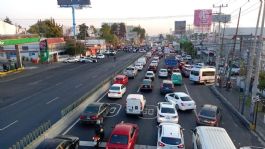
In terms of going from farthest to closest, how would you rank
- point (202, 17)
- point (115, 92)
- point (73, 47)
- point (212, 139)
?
point (202, 17), point (73, 47), point (115, 92), point (212, 139)

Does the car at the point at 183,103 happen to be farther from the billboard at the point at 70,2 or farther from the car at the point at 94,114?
the billboard at the point at 70,2

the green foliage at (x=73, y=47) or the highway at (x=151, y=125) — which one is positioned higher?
the green foliage at (x=73, y=47)

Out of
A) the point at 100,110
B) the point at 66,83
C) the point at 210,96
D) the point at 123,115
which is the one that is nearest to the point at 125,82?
the point at 66,83

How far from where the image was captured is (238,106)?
28.7 metres

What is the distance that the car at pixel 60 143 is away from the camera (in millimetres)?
14700

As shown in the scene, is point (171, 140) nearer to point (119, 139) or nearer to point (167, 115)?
point (119, 139)

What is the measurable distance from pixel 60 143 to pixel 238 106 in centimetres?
1970

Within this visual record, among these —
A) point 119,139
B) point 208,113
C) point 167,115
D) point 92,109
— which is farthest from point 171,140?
point 92,109

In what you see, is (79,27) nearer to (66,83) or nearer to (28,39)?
(28,39)

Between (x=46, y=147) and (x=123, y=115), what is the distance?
35.7 feet

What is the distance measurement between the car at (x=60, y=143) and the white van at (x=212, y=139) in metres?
6.84

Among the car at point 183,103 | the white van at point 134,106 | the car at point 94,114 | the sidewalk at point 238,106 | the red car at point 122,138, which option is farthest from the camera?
the car at point 183,103

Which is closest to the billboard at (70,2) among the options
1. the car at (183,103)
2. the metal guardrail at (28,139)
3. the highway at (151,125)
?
the highway at (151,125)

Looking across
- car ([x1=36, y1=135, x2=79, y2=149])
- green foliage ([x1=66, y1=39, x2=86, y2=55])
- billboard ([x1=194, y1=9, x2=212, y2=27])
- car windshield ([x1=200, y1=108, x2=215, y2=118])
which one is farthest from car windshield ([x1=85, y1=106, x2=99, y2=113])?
billboard ([x1=194, y1=9, x2=212, y2=27])
